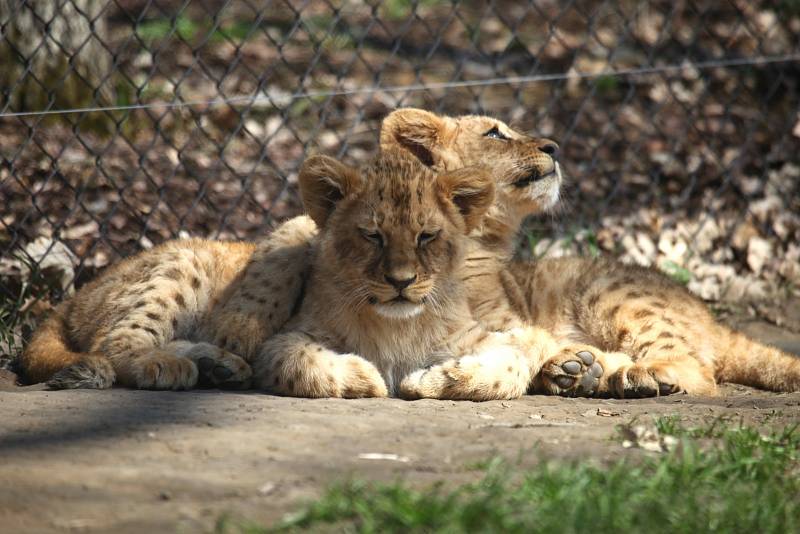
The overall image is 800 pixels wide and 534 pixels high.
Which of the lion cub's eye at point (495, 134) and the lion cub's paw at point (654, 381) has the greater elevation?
the lion cub's eye at point (495, 134)

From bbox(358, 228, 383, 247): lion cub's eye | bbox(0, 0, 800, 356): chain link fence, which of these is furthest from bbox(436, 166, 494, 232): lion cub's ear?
bbox(0, 0, 800, 356): chain link fence

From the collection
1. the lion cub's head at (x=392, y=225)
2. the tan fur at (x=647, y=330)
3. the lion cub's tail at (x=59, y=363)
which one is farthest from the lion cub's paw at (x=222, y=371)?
the tan fur at (x=647, y=330)

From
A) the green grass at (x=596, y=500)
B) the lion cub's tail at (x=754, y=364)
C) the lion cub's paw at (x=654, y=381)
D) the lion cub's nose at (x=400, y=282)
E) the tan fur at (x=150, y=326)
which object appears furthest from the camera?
the lion cub's tail at (x=754, y=364)

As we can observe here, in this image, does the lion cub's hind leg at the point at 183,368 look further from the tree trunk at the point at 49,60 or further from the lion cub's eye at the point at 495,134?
the tree trunk at the point at 49,60

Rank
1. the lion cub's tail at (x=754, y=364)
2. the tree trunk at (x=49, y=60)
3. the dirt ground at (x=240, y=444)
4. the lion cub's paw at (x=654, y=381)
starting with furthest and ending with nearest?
1. the tree trunk at (x=49, y=60)
2. the lion cub's tail at (x=754, y=364)
3. the lion cub's paw at (x=654, y=381)
4. the dirt ground at (x=240, y=444)

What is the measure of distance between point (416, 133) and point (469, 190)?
829 millimetres

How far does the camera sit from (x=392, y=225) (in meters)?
4.96

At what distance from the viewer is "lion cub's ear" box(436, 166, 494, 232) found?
517 centimetres

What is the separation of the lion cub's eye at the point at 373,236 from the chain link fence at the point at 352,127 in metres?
1.37

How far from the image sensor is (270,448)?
11.9 feet

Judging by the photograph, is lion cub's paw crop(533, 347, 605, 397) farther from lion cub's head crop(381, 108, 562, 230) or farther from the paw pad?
lion cub's head crop(381, 108, 562, 230)

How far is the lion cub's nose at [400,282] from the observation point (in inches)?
190

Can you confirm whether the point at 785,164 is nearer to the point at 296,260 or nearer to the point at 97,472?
the point at 296,260

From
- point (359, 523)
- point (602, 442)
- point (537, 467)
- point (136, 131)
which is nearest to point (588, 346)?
point (602, 442)
